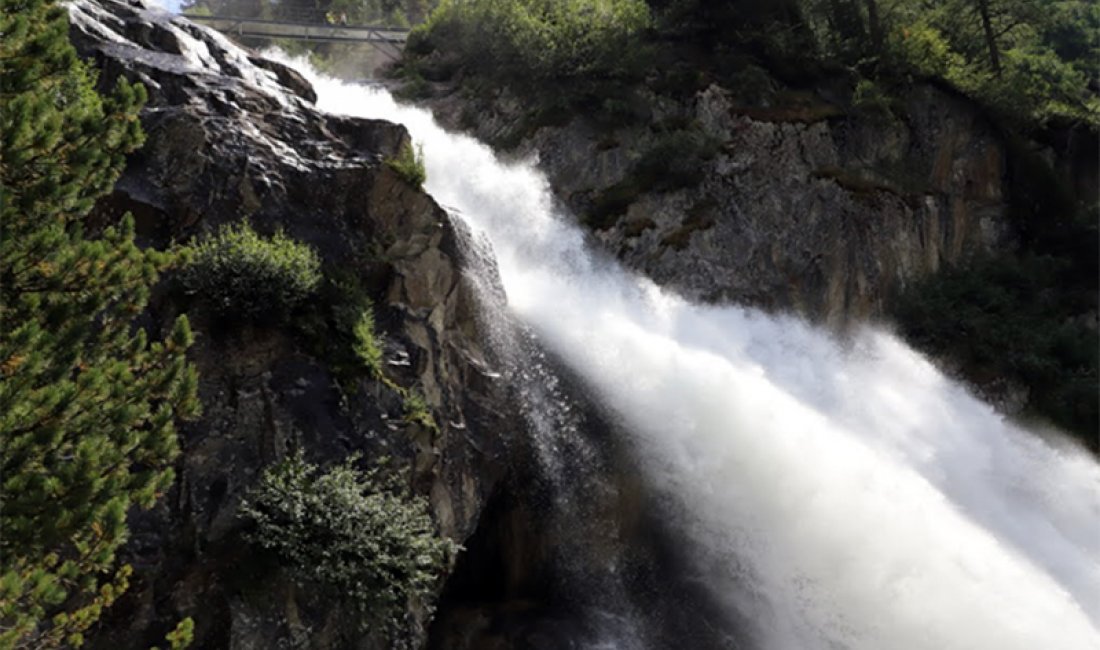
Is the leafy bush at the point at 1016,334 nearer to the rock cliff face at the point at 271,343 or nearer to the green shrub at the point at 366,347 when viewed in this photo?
the rock cliff face at the point at 271,343

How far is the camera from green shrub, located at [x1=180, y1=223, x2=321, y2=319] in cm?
1065

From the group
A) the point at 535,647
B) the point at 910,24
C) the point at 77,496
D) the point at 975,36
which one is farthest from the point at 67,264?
the point at 975,36

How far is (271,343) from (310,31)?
28.4 m

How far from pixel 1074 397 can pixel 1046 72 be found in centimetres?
1270

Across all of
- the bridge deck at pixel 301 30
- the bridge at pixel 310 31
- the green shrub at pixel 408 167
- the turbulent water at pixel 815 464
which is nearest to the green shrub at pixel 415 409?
the green shrub at pixel 408 167

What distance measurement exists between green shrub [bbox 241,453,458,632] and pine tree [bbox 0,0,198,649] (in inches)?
88.0

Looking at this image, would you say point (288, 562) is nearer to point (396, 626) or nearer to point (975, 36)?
point (396, 626)

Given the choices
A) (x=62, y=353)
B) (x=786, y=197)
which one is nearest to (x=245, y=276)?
(x=62, y=353)

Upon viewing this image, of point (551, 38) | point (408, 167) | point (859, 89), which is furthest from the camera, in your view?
point (551, 38)

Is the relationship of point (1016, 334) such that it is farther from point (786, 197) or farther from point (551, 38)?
point (551, 38)

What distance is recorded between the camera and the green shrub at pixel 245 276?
10.6 m

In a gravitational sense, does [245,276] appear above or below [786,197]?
below

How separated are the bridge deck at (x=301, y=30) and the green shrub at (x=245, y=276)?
25.6 meters

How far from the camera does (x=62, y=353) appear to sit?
6441mm
